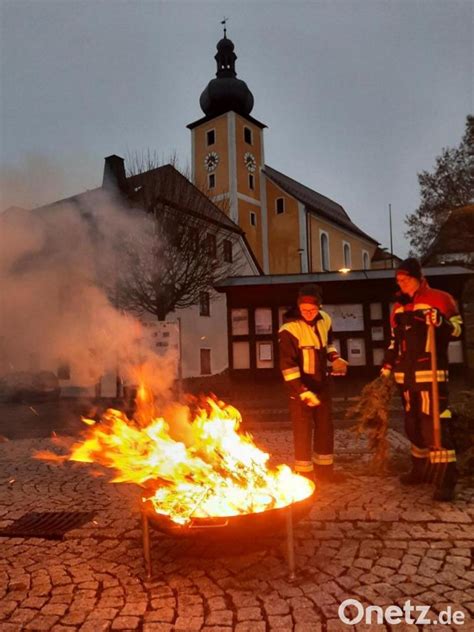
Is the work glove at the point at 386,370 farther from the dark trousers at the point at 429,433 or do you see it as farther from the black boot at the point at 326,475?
the black boot at the point at 326,475

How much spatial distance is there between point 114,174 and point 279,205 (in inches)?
1040

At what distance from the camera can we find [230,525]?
2852 millimetres

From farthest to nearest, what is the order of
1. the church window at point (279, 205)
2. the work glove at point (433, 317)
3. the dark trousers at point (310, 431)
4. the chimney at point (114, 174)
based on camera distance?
the church window at point (279, 205) < the chimney at point (114, 174) < the dark trousers at point (310, 431) < the work glove at point (433, 317)

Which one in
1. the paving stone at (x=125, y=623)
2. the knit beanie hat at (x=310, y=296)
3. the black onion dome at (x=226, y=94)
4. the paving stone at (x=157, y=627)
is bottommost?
the paving stone at (x=125, y=623)

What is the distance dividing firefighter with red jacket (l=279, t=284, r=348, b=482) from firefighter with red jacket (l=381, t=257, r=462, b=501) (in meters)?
0.68

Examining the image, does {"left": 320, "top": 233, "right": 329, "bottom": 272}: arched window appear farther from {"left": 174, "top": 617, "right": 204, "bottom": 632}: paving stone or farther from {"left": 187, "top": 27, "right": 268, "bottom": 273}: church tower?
{"left": 174, "top": 617, "right": 204, "bottom": 632}: paving stone

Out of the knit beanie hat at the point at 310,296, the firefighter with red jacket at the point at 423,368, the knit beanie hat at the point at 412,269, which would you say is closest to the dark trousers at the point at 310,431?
the firefighter with red jacket at the point at 423,368

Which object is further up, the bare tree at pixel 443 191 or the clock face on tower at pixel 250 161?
the clock face on tower at pixel 250 161

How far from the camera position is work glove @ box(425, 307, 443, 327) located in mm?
4406

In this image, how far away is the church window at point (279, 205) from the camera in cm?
3862

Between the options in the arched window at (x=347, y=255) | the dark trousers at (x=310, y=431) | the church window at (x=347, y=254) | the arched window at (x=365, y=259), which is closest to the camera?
the dark trousers at (x=310, y=431)

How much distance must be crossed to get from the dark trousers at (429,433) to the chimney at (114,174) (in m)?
9.85

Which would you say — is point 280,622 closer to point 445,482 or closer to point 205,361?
point 445,482

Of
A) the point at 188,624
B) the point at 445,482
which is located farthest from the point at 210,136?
the point at 188,624
